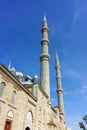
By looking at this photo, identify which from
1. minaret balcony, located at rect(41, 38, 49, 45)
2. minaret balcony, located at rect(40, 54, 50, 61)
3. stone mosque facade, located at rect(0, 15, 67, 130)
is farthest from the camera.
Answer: minaret balcony, located at rect(41, 38, 49, 45)

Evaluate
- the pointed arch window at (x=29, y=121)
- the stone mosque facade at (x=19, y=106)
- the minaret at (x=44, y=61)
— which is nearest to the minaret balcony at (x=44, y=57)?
the minaret at (x=44, y=61)

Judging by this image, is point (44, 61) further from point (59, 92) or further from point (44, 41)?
point (59, 92)

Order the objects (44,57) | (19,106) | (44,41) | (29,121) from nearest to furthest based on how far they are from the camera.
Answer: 1. (19,106)
2. (29,121)
3. (44,57)
4. (44,41)

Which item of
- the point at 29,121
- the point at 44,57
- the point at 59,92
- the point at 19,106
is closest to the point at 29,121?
the point at 29,121

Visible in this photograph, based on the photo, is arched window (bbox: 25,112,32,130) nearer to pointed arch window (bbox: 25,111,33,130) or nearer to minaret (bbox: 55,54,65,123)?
pointed arch window (bbox: 25,111,33,130)

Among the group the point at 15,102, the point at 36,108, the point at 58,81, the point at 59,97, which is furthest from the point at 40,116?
the point at 58,81

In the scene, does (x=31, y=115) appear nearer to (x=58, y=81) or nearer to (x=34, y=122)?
(x=34, y=122)

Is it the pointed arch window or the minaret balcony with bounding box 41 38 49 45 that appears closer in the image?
the pointed arch window

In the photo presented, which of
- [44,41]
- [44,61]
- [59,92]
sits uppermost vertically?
[44,41]

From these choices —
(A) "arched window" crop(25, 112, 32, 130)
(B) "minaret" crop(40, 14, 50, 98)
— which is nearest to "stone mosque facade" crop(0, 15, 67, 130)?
(A) "arched window" crop(25, 112, 32, 130)

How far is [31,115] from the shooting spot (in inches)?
802

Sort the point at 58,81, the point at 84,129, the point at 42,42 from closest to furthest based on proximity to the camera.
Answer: the point at 84,129
the point at 42,42
the point at 58,81

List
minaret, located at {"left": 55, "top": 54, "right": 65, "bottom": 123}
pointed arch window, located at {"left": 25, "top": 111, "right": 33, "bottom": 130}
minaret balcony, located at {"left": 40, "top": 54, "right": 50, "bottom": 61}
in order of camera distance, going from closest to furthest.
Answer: pointed arch window, located at {"left": 25, "top": 111, "right": 33, "bottom": 130} < minaret balcony, located at {"left": 40, "top": 54, "right": 50, "bottom": 61} < minaret, located at {"left": 55, "top": 54, "right": 65, "bottom": 123}

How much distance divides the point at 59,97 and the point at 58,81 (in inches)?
210
